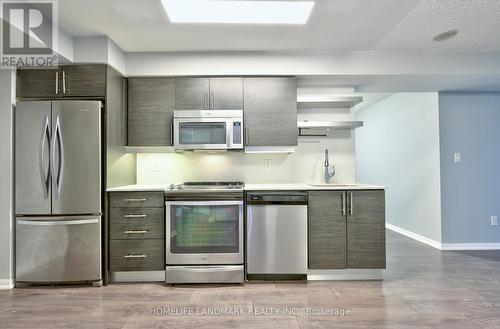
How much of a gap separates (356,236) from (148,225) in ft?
6.67

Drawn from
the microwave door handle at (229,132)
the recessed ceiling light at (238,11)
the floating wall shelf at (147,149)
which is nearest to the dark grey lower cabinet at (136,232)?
the floating wall shelf at (147,149)

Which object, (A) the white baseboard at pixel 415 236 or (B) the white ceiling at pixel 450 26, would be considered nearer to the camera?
(B) the white ceiling at pixel 450 26

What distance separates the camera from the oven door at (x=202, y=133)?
310 centimetres

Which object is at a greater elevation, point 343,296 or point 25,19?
point 25,19

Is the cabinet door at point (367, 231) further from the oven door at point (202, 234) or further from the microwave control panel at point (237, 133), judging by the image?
the microwave control panel at point (237, 133)

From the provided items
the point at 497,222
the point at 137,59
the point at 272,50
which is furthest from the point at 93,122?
the point at 497,222

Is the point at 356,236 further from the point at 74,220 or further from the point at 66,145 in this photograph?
the point at 66,145

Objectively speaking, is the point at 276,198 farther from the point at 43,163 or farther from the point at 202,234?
the point at 43,163

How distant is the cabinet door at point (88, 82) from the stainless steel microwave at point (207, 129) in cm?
75

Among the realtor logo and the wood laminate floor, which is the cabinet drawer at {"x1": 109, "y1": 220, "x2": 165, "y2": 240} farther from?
the realtor logo

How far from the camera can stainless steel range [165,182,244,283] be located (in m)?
2.82

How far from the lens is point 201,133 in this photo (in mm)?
3115

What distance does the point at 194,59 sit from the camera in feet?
10.4

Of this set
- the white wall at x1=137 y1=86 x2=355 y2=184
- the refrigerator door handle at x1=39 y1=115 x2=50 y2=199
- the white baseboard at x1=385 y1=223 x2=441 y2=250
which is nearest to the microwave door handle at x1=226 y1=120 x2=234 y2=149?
the white wall at x1=137 y1=86 x2=355 y2=184
